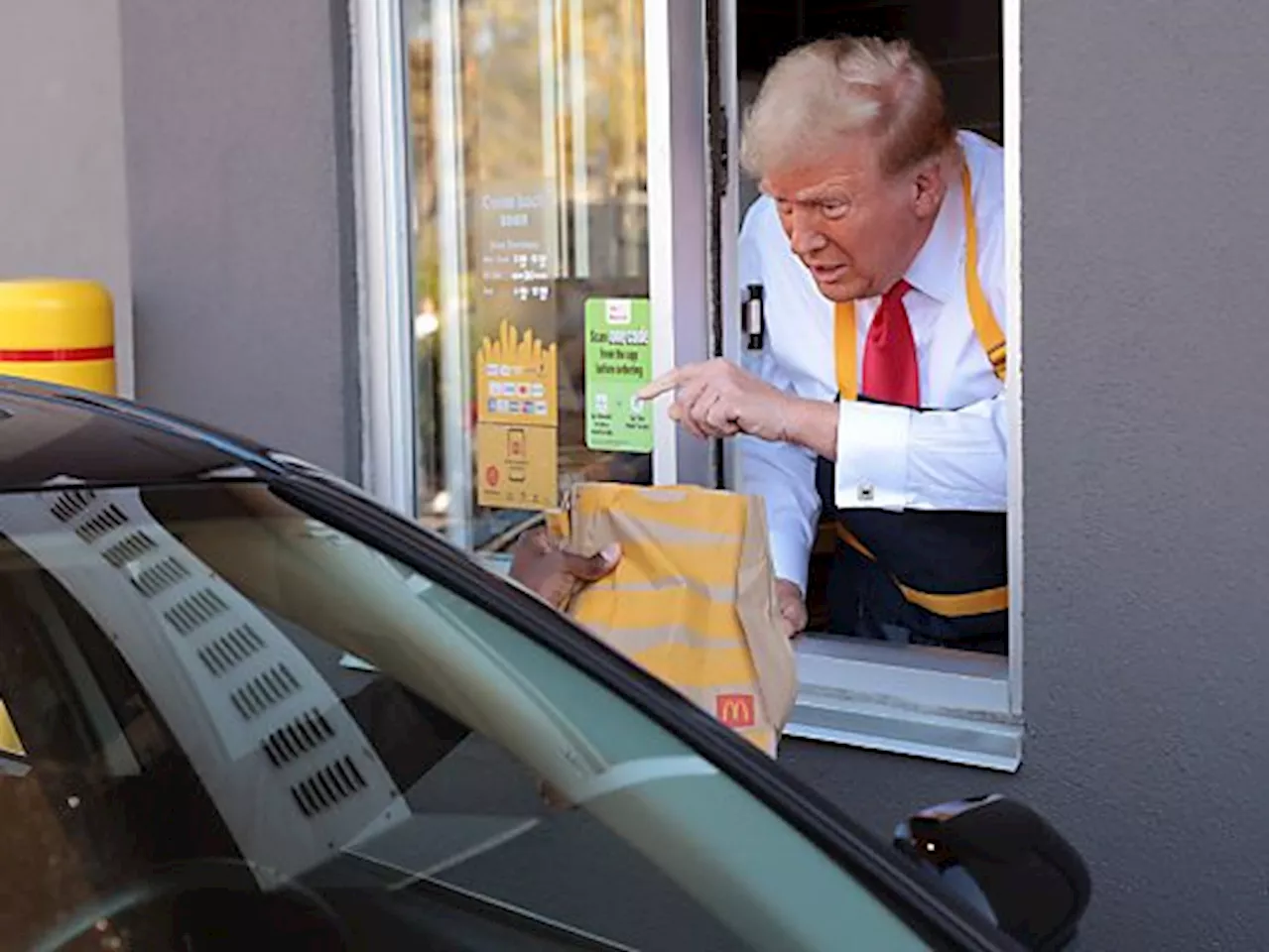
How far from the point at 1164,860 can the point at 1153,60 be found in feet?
4.60

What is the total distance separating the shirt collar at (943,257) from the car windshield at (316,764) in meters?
2.03

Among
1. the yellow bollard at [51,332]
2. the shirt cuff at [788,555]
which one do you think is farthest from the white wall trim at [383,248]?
the shirt cuff at [788,555]

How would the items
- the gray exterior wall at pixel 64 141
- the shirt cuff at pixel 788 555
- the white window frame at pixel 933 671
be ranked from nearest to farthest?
the white window frame at pixel 933 671 → the shirt cuff at pixel 788 555 → the gray exterior wall at pixel 64 141

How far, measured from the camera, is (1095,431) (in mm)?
3736

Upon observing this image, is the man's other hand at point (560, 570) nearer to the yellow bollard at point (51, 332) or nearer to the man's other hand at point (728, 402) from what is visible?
the man's other hand at point (728, 402)

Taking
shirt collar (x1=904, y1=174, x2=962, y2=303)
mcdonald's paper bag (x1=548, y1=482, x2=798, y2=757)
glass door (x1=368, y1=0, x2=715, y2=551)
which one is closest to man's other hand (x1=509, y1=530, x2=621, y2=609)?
mcdonald's paper bag (x1=548, y1=482, x2=798, y2=757)

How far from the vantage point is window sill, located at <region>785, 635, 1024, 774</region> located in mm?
3986

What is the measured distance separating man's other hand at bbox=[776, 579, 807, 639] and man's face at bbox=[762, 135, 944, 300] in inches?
24.0

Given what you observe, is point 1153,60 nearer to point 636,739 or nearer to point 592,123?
point 592,123

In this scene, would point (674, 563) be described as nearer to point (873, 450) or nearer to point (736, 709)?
point (736, 709)

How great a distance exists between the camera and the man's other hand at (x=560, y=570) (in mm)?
3082

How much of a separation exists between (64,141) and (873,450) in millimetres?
3220

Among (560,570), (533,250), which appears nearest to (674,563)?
(560,570)

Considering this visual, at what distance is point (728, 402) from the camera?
12.6 ft
